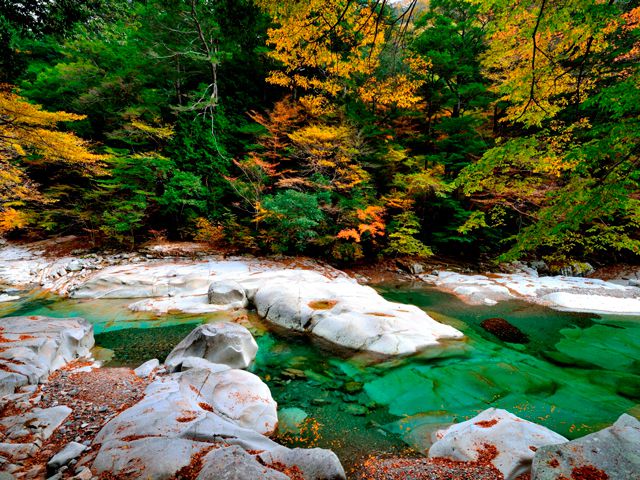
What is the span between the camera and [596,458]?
1992 mm

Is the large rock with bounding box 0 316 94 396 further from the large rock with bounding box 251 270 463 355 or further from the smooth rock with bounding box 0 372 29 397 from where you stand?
the large rock with bounding box 251 270 463 355

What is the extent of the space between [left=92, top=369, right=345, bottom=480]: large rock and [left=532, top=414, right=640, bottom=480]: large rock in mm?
1650

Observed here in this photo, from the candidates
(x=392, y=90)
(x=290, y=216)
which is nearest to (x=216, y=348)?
(x=290, y=216)

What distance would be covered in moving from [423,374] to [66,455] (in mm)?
4736

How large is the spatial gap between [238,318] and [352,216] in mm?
6654

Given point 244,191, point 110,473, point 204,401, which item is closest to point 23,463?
point 110,473

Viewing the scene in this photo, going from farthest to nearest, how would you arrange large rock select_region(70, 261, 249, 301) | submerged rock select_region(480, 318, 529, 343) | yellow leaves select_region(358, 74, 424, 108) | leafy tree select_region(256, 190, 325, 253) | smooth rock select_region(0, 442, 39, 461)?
yellow leaves select_region(358, 74, 424, 108)
leafy tree select_region(256, 190, 325, 253)
large rock select_region(70, 261, 249, 301)
submerged rock select_region(480, 318, 529, 343)
smooth rock select_region(0, 442, 39, 461)

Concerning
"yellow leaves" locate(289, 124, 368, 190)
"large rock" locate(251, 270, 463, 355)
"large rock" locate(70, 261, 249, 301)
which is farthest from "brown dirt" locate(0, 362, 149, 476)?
"yellow leaves" locate(289, 124, 368, 190)

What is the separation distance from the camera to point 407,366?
15.9 ft

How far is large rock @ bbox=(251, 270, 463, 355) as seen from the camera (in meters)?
5.36

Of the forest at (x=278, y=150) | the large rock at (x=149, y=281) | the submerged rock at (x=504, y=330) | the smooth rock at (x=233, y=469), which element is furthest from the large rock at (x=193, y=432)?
the forest at (x=278, y=150)

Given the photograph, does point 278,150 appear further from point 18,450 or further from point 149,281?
point 18,450

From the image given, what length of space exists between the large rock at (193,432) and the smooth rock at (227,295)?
3.25m

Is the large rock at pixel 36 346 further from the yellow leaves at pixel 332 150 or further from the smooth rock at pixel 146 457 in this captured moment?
the yellow leaves at pixel 332 150
